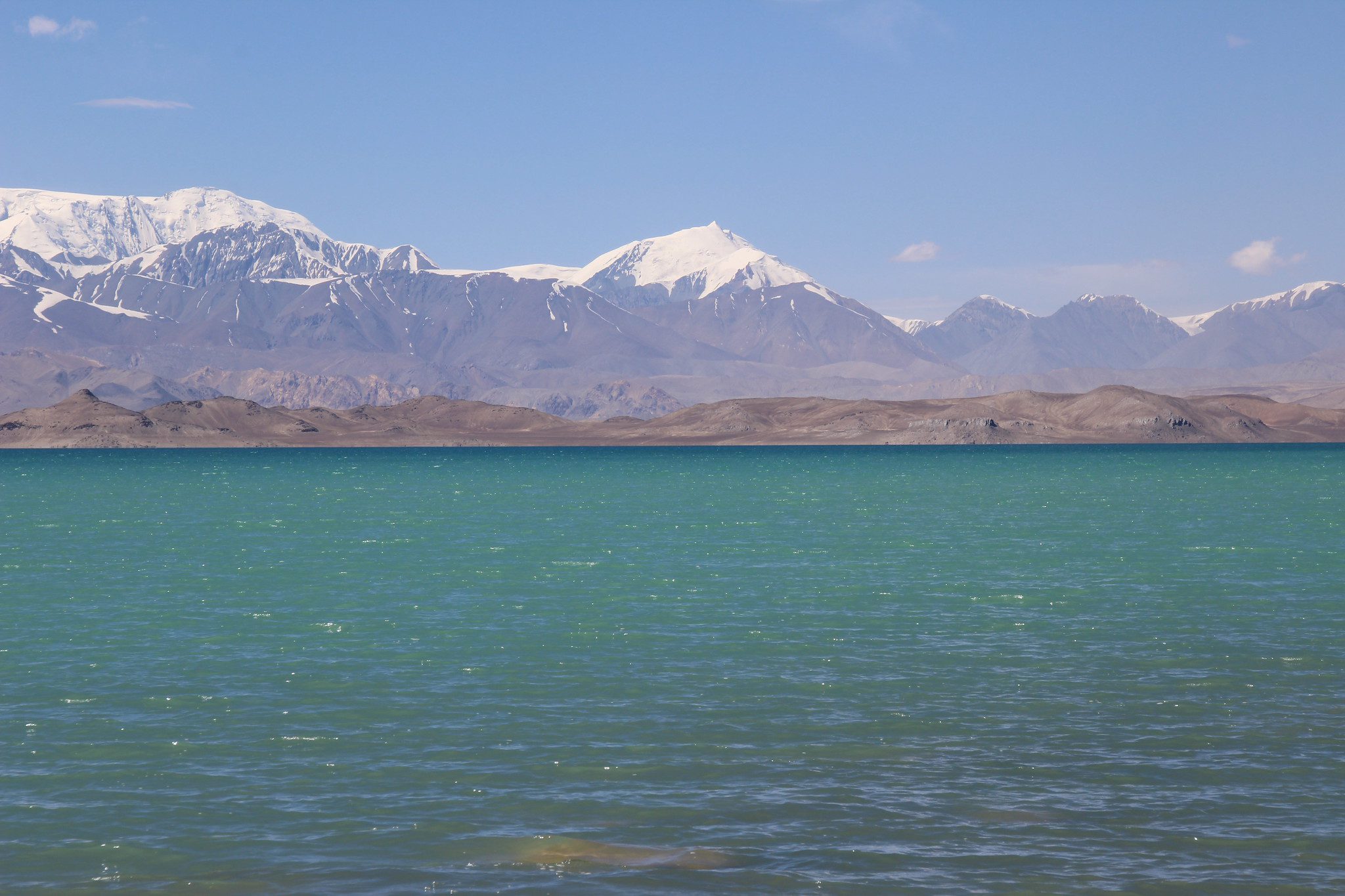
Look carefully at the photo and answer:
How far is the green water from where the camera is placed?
19.2 m

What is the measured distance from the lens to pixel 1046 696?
95.5ft

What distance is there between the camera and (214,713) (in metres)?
28.1

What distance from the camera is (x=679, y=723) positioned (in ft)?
88.3

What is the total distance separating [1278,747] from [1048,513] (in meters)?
70.5

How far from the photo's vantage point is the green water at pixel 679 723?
19188mm

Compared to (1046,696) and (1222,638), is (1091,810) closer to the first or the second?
(1046,696)

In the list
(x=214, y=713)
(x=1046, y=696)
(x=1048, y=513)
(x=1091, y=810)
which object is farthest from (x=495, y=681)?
(x=1048, y=513)

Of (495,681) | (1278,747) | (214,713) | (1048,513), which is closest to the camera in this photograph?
(1278,747)

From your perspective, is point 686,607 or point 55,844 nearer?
point 55,844

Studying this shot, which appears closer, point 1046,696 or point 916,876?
point 916,876

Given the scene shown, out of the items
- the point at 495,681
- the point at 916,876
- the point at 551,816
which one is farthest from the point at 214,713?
the point at 916,876

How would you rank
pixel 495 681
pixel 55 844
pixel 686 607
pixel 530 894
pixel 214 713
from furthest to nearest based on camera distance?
pixel 686 607
pixel 495 681
pixel 214 713
pixel 55 844
pixel 530 894

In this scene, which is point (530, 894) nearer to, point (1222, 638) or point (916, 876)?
point (916, 876)

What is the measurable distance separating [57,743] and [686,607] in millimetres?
22271
